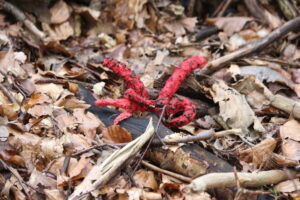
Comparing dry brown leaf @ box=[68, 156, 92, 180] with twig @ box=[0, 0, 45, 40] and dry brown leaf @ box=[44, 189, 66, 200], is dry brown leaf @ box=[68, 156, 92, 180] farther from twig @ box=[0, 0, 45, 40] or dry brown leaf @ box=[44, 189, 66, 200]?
twig @ box=[0, 0, 45, 40]

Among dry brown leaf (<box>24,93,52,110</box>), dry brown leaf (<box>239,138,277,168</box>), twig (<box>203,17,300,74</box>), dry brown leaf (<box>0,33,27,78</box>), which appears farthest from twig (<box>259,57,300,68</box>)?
dry brown leaf (<box>0,33,27,78</box>)

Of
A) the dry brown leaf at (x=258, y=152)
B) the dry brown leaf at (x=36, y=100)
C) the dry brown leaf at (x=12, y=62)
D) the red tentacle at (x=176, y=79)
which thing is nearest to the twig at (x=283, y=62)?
the red tentacle at (x=176, y=79)

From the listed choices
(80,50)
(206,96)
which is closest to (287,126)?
(206,96)

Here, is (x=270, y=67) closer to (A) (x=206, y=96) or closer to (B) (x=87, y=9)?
(A) (x=206, y=96)

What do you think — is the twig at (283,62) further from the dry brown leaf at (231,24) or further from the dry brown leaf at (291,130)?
the dry brown leaf at (291,130)

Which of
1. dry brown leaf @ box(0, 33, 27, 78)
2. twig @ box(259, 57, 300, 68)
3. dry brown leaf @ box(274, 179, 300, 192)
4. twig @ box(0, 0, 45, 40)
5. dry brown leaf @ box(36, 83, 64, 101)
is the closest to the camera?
dry brown leaf @ box(274, 179, 300, 192)

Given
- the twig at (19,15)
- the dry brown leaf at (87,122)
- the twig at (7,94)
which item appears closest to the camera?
the dry brown leaf at (87,122)
